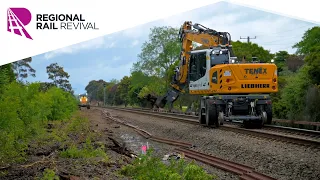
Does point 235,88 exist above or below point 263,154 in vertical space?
above

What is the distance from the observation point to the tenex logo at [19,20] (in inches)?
526

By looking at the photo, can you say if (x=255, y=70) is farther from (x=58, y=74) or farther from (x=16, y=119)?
(x=58, y=74)

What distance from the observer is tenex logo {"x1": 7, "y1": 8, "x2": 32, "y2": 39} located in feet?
43.8

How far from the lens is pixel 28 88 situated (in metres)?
17.4

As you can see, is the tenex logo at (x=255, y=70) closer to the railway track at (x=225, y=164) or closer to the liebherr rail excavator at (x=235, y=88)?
the liebherr rail excavator at (x=235, y=88)

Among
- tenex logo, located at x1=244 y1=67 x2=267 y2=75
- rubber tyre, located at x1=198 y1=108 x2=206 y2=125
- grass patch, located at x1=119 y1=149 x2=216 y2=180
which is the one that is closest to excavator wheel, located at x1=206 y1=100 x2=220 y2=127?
rubber tyre, located at x1=198 y1=108 x2=206 y2=125

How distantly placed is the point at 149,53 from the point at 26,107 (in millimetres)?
53182

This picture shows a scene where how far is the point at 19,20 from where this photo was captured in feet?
44.4

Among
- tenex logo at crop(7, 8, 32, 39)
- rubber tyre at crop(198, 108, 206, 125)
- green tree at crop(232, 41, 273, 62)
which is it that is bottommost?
rubber tyre at crop(198, 108, 206, 125)

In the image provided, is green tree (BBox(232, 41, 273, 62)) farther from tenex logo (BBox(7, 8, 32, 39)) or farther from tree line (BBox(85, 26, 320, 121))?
tenex logo (BBox(7, 8, 32, 39))

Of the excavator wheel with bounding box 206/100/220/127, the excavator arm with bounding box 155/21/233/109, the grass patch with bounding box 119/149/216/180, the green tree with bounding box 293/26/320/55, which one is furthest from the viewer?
the green tree with bounding box 293/26/320/55

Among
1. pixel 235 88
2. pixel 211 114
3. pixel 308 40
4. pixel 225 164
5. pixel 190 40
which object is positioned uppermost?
pixel 308 40

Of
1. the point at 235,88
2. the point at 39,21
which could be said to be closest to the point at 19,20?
the point at 39,21

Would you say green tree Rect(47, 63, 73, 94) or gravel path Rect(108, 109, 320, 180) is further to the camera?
green tree Rect(47, 63, 73, 94)
